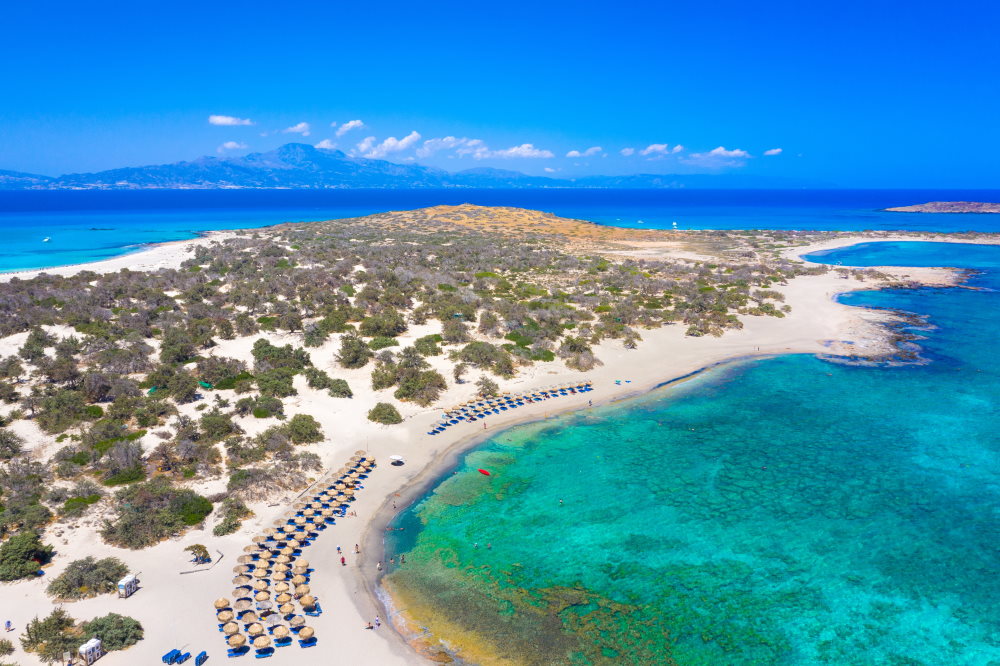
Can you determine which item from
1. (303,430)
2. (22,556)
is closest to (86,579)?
(22,556)

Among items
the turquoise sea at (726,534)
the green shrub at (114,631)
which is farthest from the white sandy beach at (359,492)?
the turquoise sea at (726,534)

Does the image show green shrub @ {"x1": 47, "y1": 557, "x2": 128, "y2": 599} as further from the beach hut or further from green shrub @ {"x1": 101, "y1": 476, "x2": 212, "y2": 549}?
the beach hut

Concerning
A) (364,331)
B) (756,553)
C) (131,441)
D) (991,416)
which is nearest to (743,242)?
(991,416)

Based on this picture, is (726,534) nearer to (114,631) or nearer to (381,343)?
(114,631)

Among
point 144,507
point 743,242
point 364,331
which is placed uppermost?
point 743,242

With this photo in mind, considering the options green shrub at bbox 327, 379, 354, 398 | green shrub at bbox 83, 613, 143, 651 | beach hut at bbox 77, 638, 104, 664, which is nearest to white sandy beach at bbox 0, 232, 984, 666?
green shrub at bbox 83, 613, 143, 651

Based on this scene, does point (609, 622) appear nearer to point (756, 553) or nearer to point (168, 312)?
point (756, 553)
